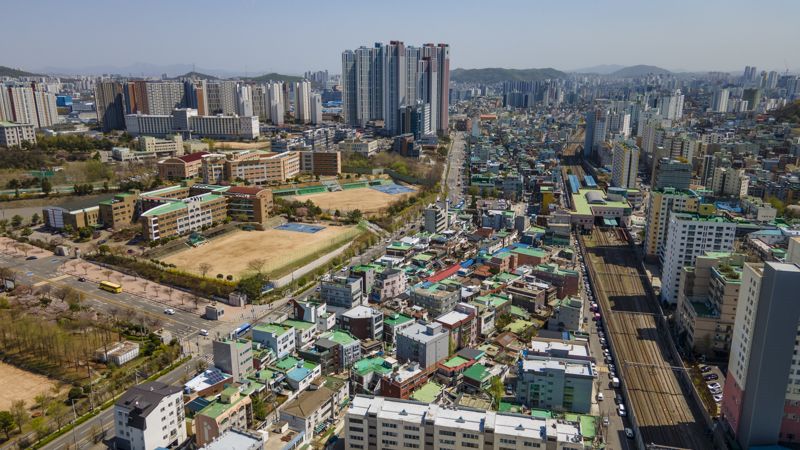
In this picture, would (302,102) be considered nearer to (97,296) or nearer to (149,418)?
(97,296)

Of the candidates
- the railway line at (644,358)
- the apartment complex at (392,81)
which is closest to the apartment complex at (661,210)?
the railway line at (644,358)

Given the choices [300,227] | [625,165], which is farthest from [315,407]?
[625,165]

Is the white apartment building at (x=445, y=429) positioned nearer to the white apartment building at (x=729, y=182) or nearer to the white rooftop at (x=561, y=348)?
the white rooftop at (x=561, y=348)

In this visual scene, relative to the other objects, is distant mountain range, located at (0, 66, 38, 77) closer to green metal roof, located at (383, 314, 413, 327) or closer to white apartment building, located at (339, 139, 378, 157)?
white apartment building, located at (339, 139, 378, 157)

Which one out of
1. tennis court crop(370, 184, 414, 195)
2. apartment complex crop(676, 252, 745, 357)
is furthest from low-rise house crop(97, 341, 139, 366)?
tennis court crop(370, 184, 414, 195)

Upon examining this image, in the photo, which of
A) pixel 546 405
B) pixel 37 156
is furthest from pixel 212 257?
pixel 37 156

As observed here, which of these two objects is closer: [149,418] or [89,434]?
[149,418]
